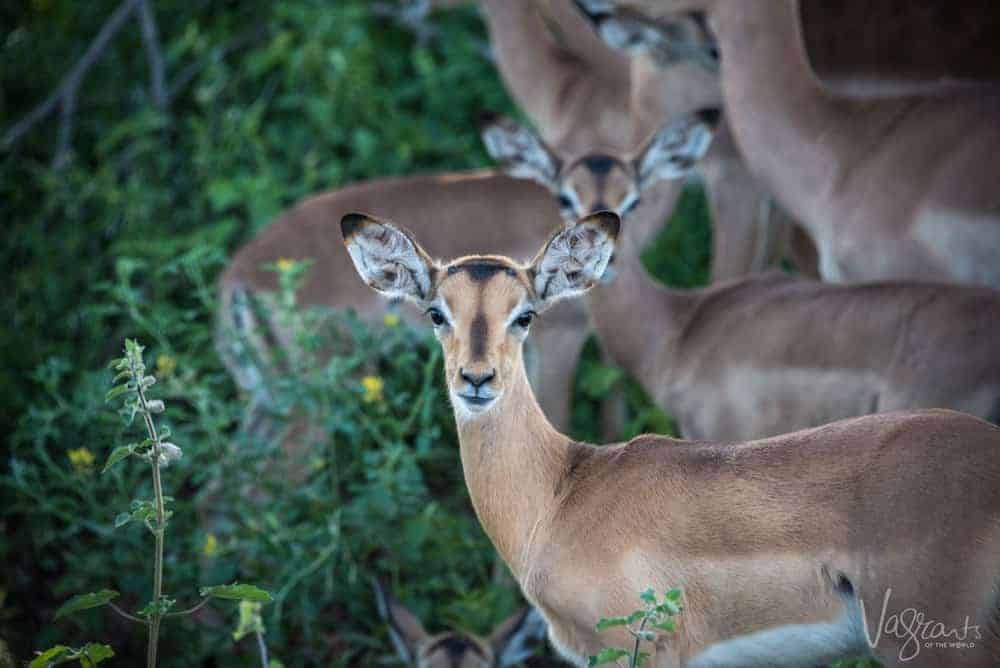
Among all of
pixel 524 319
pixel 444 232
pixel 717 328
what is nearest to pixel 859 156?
pixel 717 328

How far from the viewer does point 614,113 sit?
7.20 metres

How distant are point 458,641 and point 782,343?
5.31 feet

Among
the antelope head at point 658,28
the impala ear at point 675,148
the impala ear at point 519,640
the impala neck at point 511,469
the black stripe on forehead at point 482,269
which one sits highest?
the antelope head at point 658,28

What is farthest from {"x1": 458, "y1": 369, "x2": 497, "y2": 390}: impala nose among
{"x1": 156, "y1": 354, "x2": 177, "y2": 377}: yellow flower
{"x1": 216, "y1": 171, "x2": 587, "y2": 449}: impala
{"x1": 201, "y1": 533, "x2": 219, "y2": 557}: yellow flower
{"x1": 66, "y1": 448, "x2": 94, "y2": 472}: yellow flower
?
{"x1": 216, "y1": 171, "x2": 587, "y2": 449}: impala

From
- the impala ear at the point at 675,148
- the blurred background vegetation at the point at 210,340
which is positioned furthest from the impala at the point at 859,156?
the blurred background vegetation at the point at 210,340

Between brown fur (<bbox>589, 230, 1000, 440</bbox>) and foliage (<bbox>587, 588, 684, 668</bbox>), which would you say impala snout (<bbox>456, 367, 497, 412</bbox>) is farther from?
brown fur (<bbox>589, 230, 1000, 440</bbox>)

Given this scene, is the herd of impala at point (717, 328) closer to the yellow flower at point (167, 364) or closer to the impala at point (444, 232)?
the impala at point (444, 232)

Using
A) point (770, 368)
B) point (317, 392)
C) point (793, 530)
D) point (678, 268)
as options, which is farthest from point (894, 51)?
point (793, 530)

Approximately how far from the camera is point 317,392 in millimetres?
5016

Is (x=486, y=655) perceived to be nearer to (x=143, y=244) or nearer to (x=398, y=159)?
(x=143, y=244)

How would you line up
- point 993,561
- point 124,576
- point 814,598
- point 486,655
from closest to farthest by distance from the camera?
point 993,561 → point 814,598 → point 486,655 → point 124,576

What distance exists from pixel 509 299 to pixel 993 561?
4.40 ft

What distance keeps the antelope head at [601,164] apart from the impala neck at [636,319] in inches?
8.6

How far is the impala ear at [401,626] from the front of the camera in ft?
14.8
